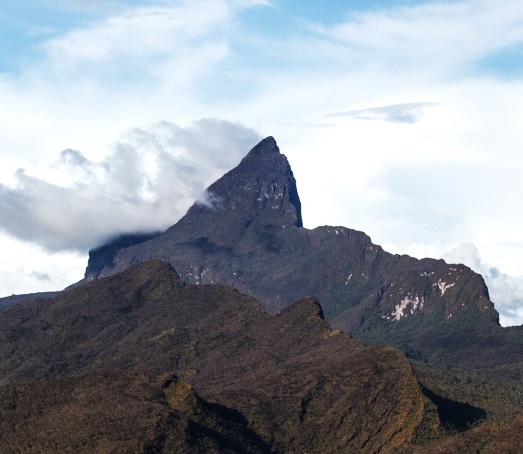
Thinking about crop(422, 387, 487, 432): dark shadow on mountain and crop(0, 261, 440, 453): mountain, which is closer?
crop(0, 261, 440, 453): mountain

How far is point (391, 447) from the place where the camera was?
5438 inches

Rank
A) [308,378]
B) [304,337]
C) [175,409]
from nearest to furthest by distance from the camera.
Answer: [175,409]
[308,378]
[304,337]

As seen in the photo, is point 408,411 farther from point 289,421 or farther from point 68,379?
point 68,379

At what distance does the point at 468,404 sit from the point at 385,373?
1264 cm

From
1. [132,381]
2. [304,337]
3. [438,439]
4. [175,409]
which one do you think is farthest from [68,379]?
[304,337]

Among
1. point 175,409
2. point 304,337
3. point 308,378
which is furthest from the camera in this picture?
point 304,337

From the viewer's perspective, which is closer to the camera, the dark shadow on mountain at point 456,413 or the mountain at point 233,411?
the mountain at point 233,411

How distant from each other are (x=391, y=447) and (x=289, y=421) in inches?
549

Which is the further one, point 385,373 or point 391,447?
point 385,373

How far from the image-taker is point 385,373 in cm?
15712

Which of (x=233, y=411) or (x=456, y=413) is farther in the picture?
(x=456, y=413)

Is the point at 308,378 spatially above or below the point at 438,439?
above

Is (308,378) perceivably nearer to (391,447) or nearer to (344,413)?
(344,413)

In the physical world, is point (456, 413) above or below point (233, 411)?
below
